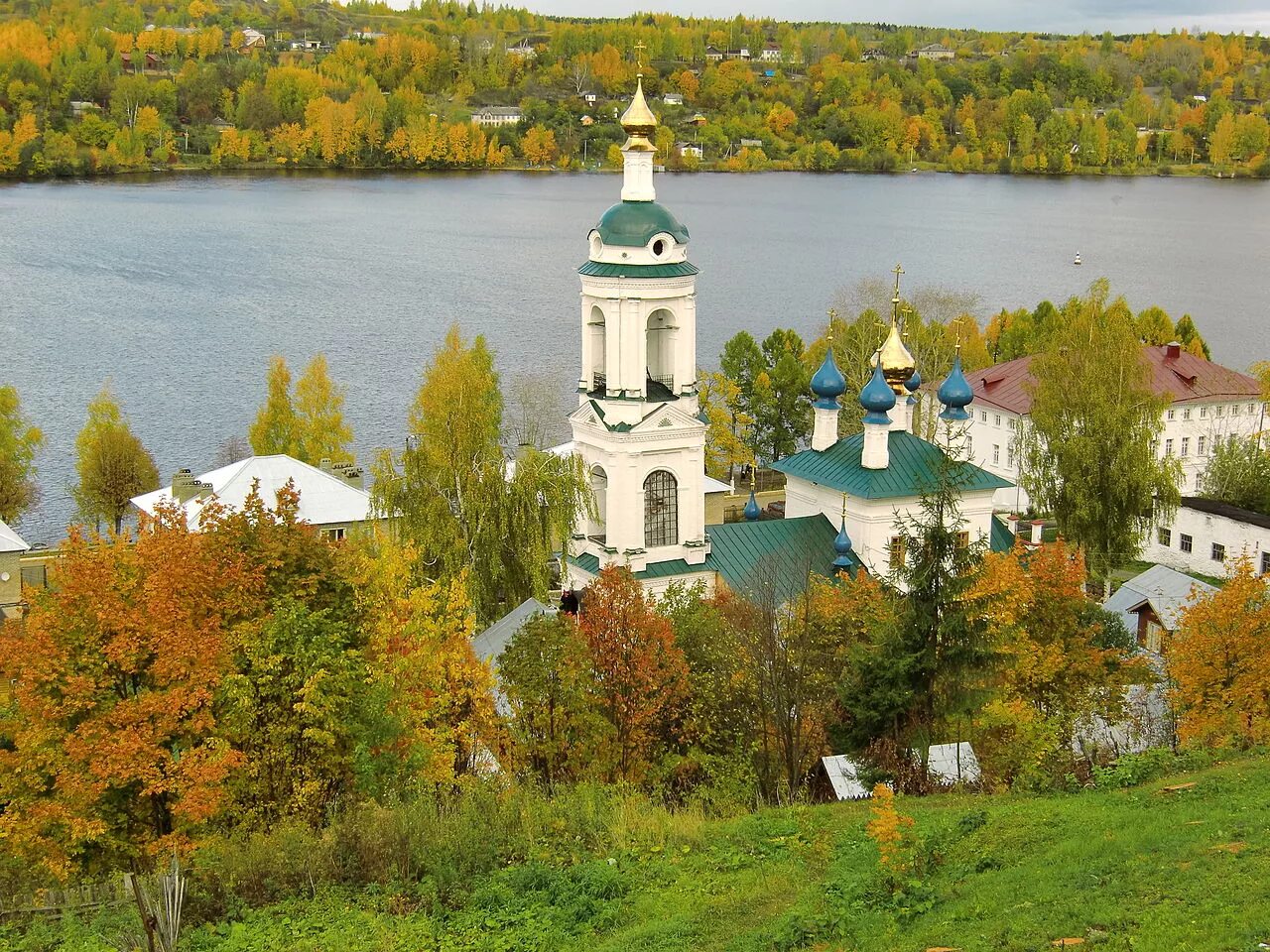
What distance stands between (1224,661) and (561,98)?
119604 mm

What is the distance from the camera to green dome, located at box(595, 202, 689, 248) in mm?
18812

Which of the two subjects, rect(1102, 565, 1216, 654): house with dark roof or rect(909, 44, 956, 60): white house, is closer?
rect(1102, 565, 1216, 654): house with dark roof

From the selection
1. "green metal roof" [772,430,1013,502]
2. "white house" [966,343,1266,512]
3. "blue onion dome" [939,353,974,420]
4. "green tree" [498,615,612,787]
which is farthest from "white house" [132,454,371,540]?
"white house" [966,343,1266,512]

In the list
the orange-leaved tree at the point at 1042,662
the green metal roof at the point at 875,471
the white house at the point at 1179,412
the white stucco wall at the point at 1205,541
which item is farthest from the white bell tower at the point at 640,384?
the white house at the point at 1179,412

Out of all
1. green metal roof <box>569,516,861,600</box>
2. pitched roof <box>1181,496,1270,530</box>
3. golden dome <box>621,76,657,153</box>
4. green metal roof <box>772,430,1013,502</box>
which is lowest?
pitched roof <box>1181,496,1270,530</box>

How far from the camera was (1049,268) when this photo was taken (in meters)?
67.1

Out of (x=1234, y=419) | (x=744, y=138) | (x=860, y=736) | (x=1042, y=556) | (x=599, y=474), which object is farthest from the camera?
(x=744, y=138)

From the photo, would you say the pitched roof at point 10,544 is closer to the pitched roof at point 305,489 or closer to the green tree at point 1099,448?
the pitched roof at point 305,489

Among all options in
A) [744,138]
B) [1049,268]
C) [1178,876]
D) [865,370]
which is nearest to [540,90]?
[744,138]

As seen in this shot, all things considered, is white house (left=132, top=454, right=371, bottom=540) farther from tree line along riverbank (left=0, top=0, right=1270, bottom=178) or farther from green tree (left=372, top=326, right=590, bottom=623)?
tree line along riverbank (left=0, top=0, right=1270, bottom=178)

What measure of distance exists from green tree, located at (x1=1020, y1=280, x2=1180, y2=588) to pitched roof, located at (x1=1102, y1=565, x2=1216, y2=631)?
2597mm

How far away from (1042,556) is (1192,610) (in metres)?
2.04

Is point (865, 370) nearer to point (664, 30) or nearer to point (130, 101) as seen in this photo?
point (130, 101)

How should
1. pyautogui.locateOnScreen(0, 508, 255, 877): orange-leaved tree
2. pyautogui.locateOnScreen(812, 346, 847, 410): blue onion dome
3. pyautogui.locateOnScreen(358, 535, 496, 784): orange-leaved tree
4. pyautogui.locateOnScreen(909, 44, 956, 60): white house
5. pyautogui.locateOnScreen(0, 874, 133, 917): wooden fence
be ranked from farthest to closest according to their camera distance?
1. pyautogui.locateOnScreen(909, 44, 956, 60): white house
2. pyautogui.locateOnScreen(812, 346, 847, 410): blue onion dome
3. pyautogui.locateOnScreen(358, 535, 496, 784): orange-leaved tree
4. pyautogui.locateOnScreen(0, 508, 255, 877): orange-leaved tree
5. pyautogui.locateOnScreen(0, 874, 133, 917): wooden fence
